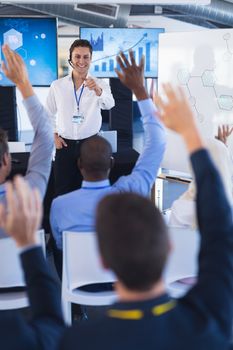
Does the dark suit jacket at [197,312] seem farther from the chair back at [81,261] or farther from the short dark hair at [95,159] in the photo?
the short dark hair at [95,159]

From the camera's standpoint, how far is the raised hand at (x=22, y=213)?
907mm

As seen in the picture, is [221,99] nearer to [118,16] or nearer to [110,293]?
[110,293]

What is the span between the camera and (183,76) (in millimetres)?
4555

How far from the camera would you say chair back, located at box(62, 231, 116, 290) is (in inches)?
72.8

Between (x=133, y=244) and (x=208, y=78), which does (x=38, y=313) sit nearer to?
(x=133, y=244)

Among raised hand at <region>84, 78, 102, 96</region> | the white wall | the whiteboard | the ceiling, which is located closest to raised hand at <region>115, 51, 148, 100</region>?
raised hand at <region>84, 78, 102, 96</region>

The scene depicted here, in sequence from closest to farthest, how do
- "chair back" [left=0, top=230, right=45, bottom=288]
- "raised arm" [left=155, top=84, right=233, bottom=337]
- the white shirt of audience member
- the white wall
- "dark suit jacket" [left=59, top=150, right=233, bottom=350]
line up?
"dark suit jacket" [left=59, top=150, right=233, bottom=350]
"raised arm" [left=155, top=84, right=233, bottom=337]
"chair back" [left=0, top=230, right=45, bottom=288]
the white shirt of audience member
the white wall

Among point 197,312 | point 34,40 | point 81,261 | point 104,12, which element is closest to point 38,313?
point 197,312

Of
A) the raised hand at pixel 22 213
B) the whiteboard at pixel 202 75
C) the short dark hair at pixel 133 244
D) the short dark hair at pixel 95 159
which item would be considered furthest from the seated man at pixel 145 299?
the whiteboard at pixel 202 75

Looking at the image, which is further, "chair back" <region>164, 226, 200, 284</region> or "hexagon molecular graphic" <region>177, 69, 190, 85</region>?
"hexagon molecular graphic" <region>177, 69, 190, 85</region>

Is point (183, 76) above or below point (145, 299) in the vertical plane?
above

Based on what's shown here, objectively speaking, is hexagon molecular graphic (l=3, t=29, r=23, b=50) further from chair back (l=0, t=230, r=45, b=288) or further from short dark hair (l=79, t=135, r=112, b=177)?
chair back (l=0, t=230, r=45, b=288)

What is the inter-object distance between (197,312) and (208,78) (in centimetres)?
373

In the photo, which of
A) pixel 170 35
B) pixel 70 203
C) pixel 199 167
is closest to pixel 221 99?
pixel 170 35
